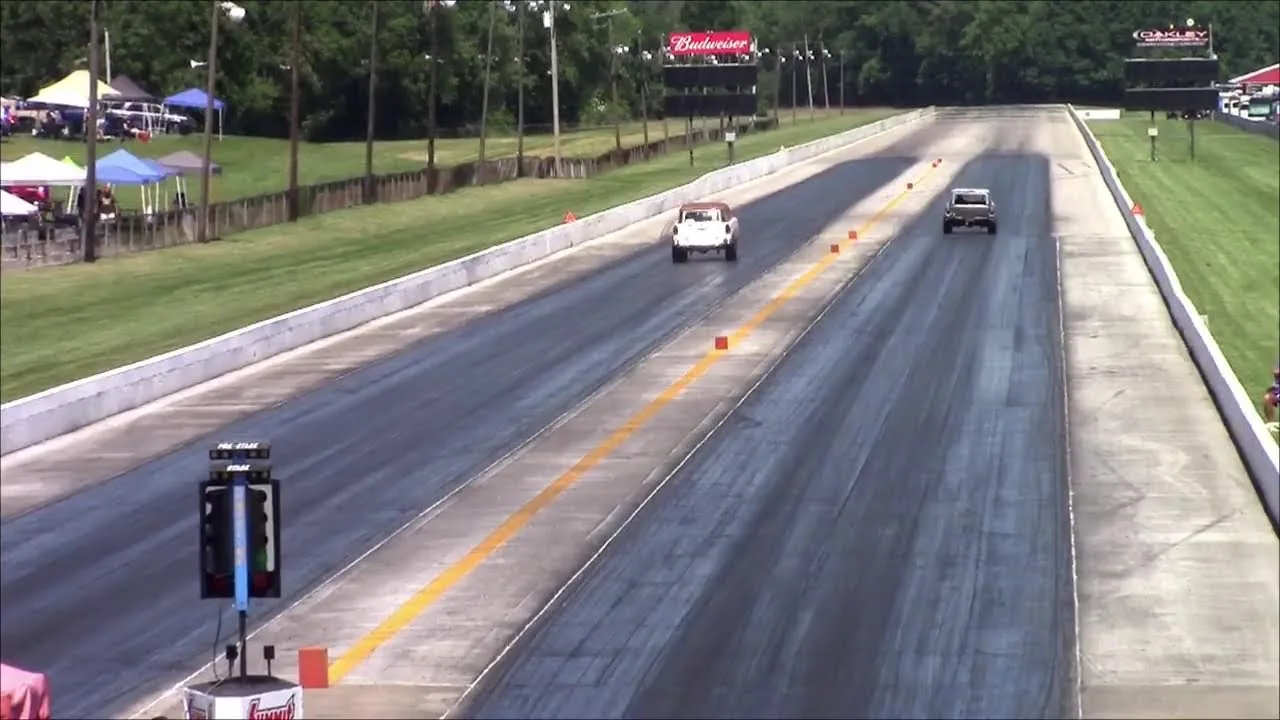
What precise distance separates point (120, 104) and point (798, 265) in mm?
72816

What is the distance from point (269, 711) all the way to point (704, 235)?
44.7m

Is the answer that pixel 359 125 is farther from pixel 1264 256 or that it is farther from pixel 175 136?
pixel 1264 256

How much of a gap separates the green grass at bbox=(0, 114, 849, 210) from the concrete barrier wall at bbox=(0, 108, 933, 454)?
26.9 metres

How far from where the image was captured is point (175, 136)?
113 meters

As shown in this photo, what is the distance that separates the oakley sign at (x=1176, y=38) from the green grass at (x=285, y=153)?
30220 millimetres

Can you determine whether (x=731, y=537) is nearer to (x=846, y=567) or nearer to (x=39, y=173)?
(x=846, y=567)

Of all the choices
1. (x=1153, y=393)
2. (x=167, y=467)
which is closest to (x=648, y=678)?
(x=167, y=467)

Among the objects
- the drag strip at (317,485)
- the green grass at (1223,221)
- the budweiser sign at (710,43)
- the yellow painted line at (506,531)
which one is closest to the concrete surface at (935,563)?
the yellow painted line at (506,531)

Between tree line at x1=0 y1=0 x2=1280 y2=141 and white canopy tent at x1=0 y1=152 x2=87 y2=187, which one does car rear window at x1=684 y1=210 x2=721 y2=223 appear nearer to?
white canopy tent at x1=0 y1=152 x2=87 y2=187

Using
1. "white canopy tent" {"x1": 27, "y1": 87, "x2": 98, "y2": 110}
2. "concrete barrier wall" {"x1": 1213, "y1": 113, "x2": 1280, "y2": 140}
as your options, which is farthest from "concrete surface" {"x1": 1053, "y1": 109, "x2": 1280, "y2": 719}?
"concrete barrier wall" {"x1": 1213, "y1": 113, "x2": 1280, "y2": 140}

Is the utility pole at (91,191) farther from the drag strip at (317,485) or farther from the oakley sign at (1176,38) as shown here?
the oakley sign at (1176,38)

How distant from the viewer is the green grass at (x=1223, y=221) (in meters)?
47.2

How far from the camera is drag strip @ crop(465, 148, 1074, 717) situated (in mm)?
18062

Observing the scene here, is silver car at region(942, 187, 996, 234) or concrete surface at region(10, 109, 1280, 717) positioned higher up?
silver car at region(942, 187, 996, 234)
